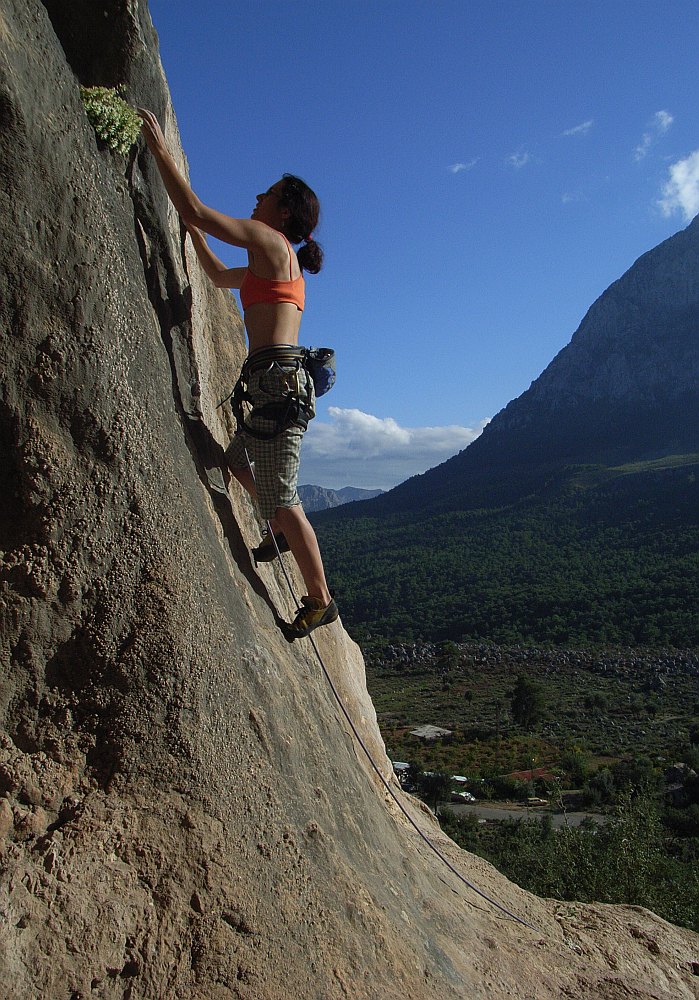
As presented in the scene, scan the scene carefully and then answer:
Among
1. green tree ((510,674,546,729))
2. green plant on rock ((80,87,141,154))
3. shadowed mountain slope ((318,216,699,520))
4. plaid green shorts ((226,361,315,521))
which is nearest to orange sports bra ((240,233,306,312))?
plaid green shorts ((226,361,315,521))

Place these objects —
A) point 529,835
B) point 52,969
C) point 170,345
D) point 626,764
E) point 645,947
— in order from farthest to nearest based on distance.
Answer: point 626,764
point 529,835
point 645,947
point 170,345
point 52,969

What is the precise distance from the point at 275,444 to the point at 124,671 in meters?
1.63

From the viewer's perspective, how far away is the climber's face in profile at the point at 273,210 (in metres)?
4.73

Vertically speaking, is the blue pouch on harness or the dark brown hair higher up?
the dark brown hair

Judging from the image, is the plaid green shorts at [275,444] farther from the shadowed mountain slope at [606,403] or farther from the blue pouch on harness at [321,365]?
the shadowed mountain slope at [606,403]

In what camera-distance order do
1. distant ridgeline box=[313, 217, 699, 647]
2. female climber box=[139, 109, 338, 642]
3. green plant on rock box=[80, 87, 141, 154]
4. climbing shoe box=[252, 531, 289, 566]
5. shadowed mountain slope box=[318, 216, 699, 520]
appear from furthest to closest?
shadowed mountain slope box=[318, 216, 699, 520]
distant ridgeline box=[313, 217, 699, 647]
climbing shoe box=[252, 531, 289, 566]
female climber box=[139, 109, 338, 642]
green plant on rock box=[80, 87, 141, 154]

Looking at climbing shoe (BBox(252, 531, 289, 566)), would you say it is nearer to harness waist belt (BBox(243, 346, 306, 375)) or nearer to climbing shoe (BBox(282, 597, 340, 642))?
climbing shoe (BBox(282, 597, 340, 642))

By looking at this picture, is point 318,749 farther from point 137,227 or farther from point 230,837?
point 137,227

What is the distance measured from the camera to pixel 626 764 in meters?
40.5

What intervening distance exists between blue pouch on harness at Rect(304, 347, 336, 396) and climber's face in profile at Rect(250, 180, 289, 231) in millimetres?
779

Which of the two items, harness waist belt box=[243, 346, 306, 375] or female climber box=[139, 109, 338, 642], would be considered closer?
female climber box=[139, 109, 338, 642]

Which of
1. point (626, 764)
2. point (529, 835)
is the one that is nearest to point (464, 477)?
point (626, 764)

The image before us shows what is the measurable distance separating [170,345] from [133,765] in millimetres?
2362

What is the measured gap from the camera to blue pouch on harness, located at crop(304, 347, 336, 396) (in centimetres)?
482
